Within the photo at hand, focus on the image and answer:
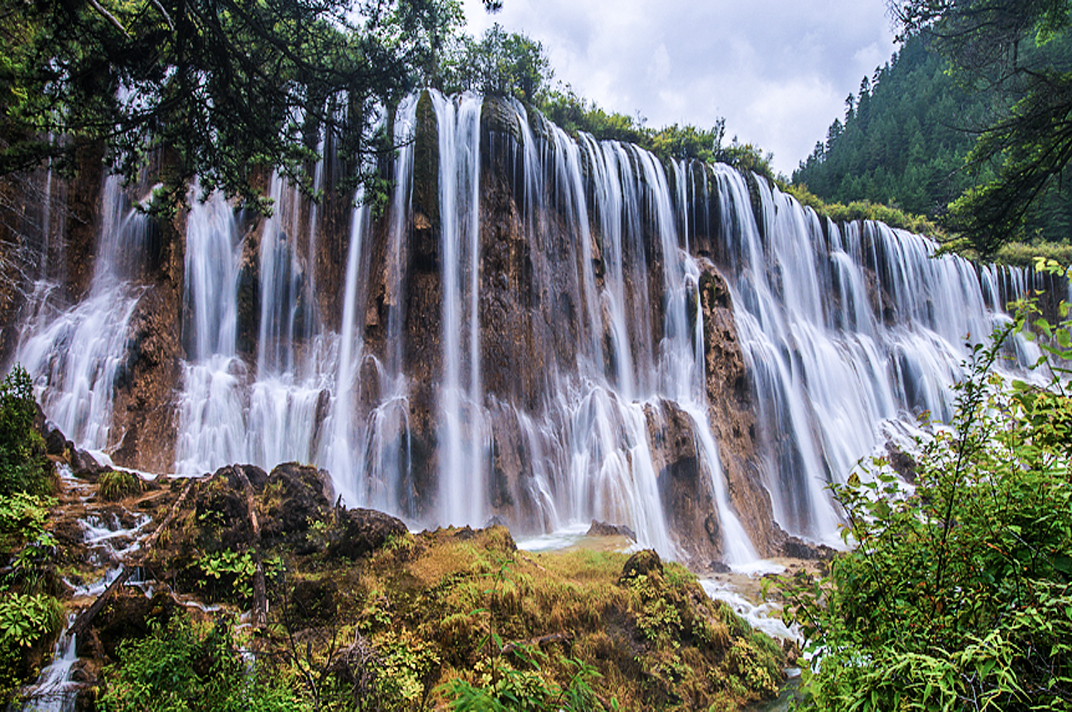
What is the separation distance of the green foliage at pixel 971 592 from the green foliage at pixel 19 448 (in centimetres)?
745

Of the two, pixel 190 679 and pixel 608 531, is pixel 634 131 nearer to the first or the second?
pixel 608 531

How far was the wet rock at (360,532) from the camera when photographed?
241 inches

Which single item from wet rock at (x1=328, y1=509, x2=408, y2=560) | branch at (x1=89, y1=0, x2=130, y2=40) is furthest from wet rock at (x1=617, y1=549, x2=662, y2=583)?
branch at (x1=89, y1=0, x2=130, y2=40)

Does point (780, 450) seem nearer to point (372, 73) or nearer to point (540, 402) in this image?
point (540, 402)

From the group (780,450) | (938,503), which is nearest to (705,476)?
(780,450)

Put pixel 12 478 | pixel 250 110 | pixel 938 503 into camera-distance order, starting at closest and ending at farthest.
→ pixel 938 503
pixel 12 478
pixel 250 110

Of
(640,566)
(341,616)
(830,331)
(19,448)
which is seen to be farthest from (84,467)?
(830,331)

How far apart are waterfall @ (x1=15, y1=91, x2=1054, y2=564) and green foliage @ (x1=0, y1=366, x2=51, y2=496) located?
195 inches

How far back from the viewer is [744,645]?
5.99 metres

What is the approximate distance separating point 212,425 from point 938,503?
13.7 metres

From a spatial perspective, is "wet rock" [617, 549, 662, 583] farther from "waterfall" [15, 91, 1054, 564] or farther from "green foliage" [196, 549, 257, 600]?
"waterfall" [15, 91, 1054, 564]

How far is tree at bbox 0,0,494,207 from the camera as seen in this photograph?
5.29 metres

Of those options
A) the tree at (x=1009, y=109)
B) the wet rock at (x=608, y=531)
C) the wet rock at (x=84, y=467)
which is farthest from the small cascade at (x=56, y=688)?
the tree at (x=1009, y=109)

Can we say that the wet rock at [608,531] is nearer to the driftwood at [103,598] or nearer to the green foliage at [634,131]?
the driftwood at [103,598]
